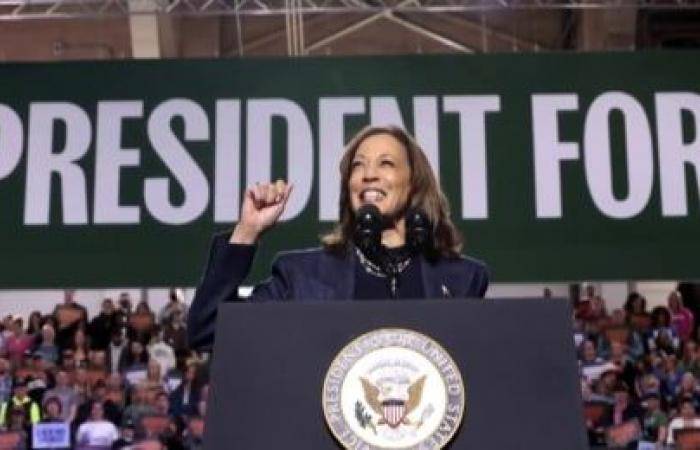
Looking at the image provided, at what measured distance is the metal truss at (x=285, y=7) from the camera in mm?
8578

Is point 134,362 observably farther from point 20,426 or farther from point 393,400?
point 393,400

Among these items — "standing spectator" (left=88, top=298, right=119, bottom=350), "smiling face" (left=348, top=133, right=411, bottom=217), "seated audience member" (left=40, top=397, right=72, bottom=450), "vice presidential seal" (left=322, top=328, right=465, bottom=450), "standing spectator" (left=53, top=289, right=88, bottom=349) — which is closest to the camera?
"vice presidential seal" (left=322, top=328, right=465, bottom=450)

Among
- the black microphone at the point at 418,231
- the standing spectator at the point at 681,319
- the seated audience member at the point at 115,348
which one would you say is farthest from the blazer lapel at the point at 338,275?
the standing spectator at the point at 681,319

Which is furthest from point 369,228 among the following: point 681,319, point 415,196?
point 681,319

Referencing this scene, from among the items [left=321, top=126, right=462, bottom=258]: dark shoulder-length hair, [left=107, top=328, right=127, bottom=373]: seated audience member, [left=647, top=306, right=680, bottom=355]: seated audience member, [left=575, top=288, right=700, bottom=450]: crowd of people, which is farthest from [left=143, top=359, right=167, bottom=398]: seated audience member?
[left=321, top=126, right=462, bottom=258]: dark shoulder-length hair

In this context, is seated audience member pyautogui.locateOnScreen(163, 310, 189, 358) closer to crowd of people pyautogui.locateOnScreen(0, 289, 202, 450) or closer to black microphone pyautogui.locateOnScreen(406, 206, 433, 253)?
crowd of people pyautogui.locateOnScreen(0, 289, 202, 450)

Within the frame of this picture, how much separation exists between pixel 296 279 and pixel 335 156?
4.45 meters

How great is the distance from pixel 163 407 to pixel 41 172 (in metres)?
2.84

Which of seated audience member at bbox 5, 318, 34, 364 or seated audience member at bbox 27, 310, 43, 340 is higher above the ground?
seated audience member at bbox 27, 310, 43, 340

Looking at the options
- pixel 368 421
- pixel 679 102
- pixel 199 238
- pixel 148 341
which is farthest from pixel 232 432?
pixel 148 341

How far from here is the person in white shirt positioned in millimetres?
8328

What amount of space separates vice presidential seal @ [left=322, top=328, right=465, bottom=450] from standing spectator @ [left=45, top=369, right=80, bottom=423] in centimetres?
756

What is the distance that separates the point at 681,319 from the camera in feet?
35.2

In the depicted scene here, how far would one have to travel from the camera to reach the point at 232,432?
1.41m
